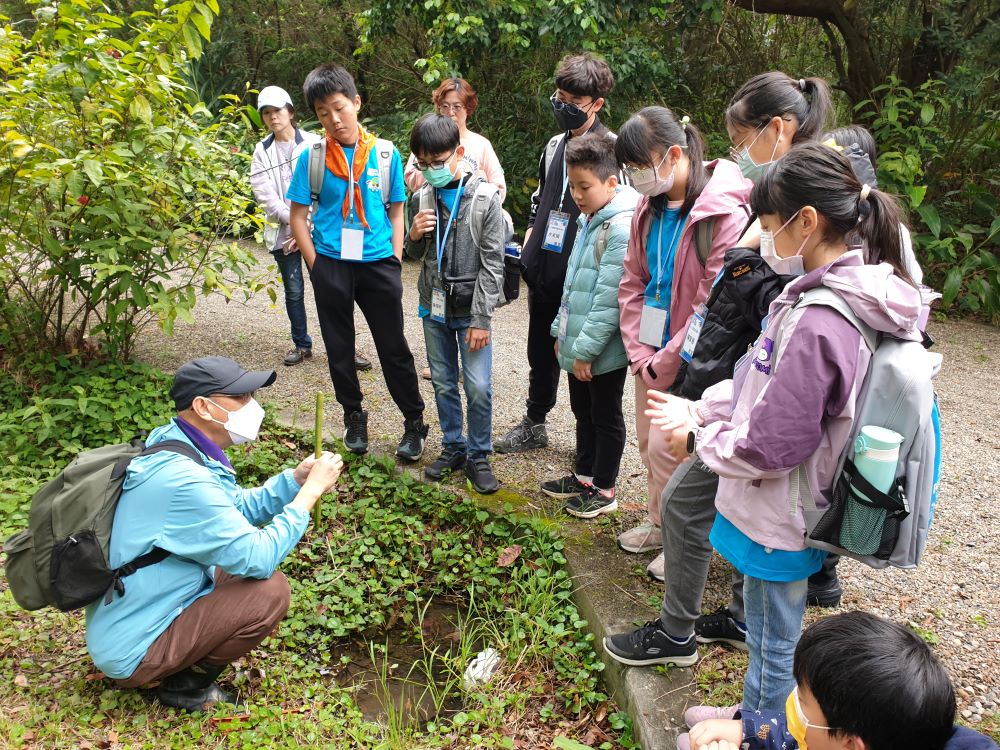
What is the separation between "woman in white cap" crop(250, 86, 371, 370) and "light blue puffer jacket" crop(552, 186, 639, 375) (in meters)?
2.41

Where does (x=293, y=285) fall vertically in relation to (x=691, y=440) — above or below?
below

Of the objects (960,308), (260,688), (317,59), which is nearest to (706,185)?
(260,688)

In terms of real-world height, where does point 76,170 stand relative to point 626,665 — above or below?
above

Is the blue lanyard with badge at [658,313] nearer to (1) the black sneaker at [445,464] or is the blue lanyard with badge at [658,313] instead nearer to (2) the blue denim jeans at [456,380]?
(2) the blue denim jeans at [456,380]

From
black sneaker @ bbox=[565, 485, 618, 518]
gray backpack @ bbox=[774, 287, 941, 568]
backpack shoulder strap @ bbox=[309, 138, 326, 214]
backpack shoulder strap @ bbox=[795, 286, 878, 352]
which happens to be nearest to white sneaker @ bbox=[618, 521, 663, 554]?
black sneaker @ bbox=[565, 485, 618, 518]

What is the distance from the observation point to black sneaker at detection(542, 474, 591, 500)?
12.6ft

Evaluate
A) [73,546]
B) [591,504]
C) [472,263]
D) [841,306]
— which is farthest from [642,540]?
[73,546]

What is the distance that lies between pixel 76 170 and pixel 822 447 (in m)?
3.77

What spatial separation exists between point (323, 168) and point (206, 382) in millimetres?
1636

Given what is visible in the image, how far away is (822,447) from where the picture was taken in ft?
6.53

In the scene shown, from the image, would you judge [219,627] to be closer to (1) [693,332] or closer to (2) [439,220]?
(1) [693,332]

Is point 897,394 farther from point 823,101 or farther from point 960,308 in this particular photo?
point 960,308

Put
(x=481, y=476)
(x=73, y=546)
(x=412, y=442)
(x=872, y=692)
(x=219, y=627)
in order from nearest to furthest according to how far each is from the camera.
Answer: (x=872, y=692), (x=73, y=546), (x=219, y=627), (x=481, y=476), (x=412, y=442)

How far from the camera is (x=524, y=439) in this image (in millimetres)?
4414
